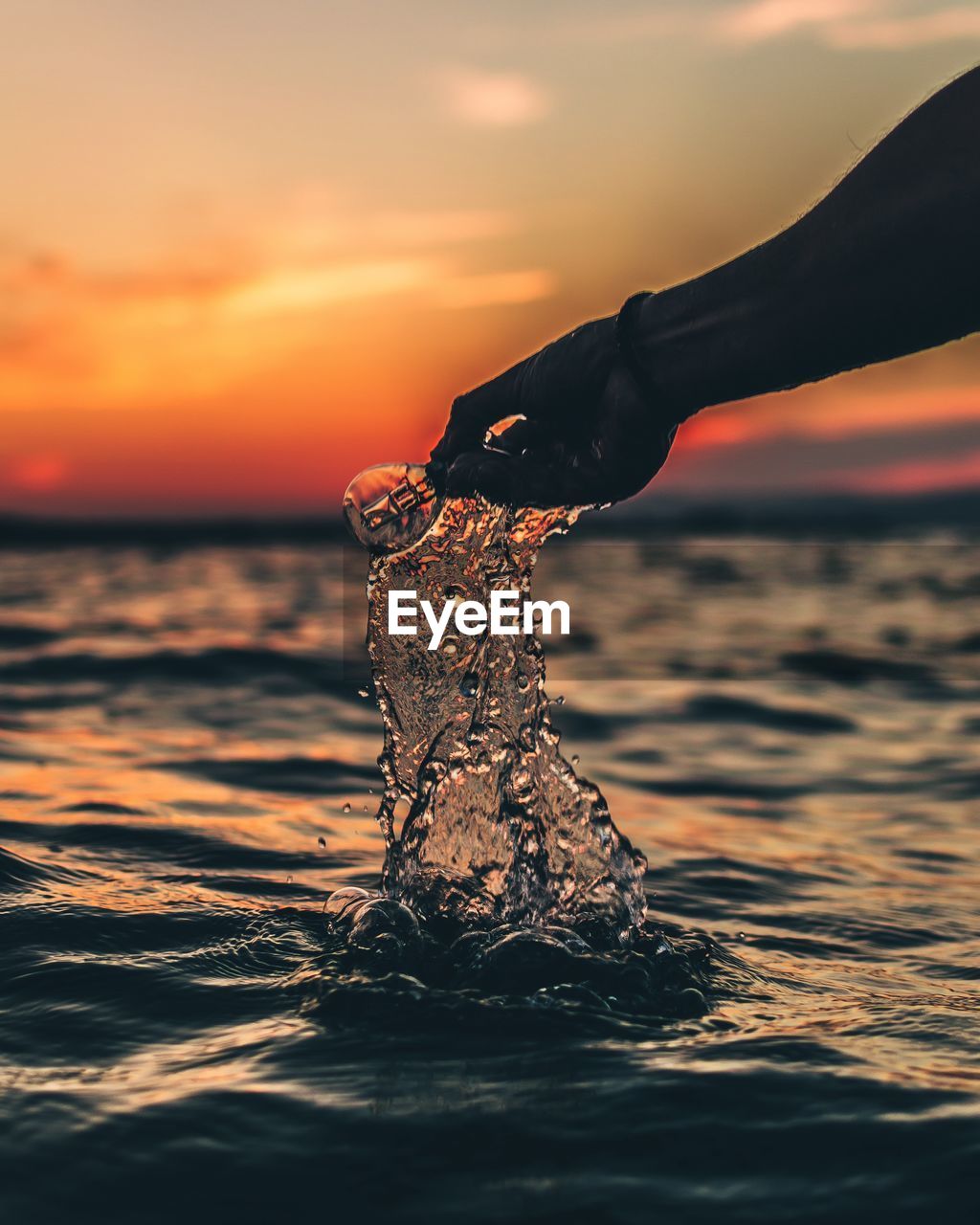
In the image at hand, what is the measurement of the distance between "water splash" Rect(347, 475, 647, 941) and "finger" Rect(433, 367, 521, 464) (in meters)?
0.53

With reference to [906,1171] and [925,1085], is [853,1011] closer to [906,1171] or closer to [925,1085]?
[925,1085]

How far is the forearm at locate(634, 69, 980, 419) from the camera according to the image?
216 cm

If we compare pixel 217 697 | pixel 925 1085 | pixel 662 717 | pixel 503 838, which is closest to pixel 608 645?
pixel 662 717

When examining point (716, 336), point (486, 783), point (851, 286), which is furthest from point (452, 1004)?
point (851, 286)

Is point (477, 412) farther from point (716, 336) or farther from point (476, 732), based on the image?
point (476, 732)

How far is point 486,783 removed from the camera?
4043mm

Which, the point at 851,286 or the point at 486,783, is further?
the point at 486,783

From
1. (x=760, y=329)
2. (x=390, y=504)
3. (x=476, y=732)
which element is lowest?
(x=476, y=732)

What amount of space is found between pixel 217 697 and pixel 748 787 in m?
4.31

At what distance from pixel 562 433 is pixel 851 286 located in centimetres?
84

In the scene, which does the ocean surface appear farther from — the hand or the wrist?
the wrist

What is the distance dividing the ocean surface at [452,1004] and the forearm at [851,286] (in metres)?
1.45

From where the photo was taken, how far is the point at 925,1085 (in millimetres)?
2736

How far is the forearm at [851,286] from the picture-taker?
2156 millimetres
